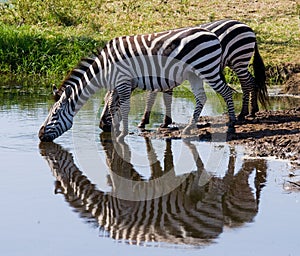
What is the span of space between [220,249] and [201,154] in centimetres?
355

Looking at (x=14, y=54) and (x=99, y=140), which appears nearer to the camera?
(x=99, y=140)

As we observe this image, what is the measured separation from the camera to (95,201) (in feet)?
26.6

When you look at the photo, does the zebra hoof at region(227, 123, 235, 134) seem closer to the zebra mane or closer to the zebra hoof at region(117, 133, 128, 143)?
the zebra hoof at region(117, 133, 128, 143)

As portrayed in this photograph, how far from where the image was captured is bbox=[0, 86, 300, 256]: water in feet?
22.3

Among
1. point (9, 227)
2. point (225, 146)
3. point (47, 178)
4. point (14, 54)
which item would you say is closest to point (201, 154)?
point (225, 146)

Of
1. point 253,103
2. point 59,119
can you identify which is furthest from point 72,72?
point 253,103

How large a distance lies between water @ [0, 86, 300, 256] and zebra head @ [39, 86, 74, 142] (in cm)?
14

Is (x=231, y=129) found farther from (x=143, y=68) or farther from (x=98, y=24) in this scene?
(x=98, y=24)

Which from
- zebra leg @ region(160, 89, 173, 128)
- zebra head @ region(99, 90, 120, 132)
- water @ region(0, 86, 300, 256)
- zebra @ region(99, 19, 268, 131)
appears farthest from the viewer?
zebra @ region(99, 19, 268, 131)

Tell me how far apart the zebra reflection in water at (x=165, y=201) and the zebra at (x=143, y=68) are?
1.37m

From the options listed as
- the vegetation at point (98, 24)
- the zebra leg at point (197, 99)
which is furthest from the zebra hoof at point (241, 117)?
the vegetation at point (98, 24)

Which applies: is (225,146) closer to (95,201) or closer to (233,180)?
(233,180)

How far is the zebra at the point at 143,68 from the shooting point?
11.3 meters

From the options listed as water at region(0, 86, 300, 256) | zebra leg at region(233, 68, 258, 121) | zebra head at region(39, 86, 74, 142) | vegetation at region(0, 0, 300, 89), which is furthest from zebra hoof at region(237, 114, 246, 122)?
vegetation at region(0, 0, 300, 89)
